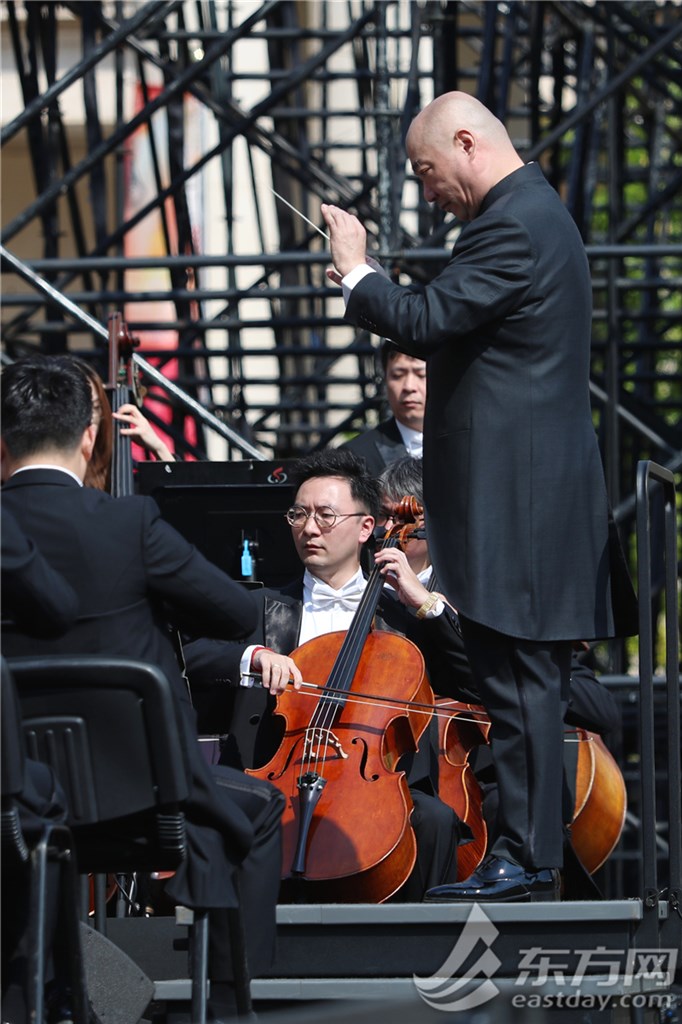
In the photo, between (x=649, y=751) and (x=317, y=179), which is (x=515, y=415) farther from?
(x=317, y=179)

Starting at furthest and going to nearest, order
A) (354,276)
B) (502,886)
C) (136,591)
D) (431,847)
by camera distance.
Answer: (431,847)
(354,276)
(502,886)
(136,591)

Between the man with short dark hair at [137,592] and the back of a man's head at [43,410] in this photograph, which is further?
the back of a man's head at [43,410]

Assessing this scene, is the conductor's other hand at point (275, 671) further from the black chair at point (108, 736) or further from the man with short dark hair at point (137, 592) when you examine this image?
the black chair at point (108, 736)

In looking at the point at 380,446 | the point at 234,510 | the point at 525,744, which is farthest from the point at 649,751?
the point at 380,446

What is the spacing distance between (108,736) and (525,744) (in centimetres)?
104

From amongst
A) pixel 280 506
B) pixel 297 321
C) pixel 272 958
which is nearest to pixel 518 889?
pixel 272 958

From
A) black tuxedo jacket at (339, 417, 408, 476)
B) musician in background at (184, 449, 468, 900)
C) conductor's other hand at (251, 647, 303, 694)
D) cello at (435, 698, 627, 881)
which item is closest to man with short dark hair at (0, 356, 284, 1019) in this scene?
conductor's other hand at (251, 647, 303, 694)

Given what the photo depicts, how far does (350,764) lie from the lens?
12.9ft

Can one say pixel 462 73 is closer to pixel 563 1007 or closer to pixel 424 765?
pixel 424 765

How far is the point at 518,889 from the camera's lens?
359 cm

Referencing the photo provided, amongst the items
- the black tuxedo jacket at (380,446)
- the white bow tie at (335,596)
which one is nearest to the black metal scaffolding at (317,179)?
the black tuxedo jacket at (380,446)

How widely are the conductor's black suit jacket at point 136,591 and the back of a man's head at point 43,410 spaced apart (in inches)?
2.6

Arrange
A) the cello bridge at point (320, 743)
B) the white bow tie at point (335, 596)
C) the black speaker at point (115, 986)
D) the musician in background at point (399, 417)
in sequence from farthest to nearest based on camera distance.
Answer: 1. the musician in background at point (399, 417)
2. the white bow tie at point (335, 596)
3. the cello bridge at point (320, 743)
4. the black speaker at point (115, 986)

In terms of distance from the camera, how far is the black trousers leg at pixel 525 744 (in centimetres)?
364
